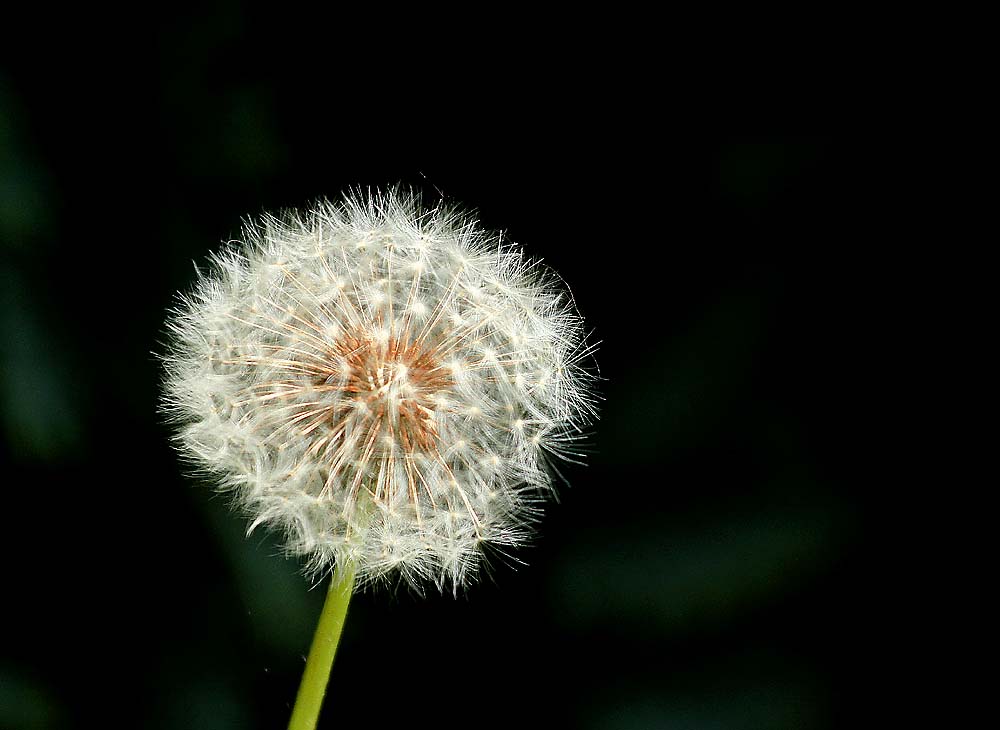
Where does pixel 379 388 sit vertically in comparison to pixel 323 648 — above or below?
above

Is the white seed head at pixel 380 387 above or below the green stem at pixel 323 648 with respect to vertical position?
above

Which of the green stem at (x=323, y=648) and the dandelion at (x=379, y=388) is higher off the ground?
the dandelion at (x=379, y=388)

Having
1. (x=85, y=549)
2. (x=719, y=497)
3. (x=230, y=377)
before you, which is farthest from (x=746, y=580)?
(x=85, y=549)

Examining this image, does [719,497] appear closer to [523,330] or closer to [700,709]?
[700,709]

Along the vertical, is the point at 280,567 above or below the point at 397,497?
above

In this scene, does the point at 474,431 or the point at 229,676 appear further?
the point at 229,676

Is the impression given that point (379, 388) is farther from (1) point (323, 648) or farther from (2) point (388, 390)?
(1) point (323, 648)

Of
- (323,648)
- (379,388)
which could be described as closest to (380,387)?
(379,388)
